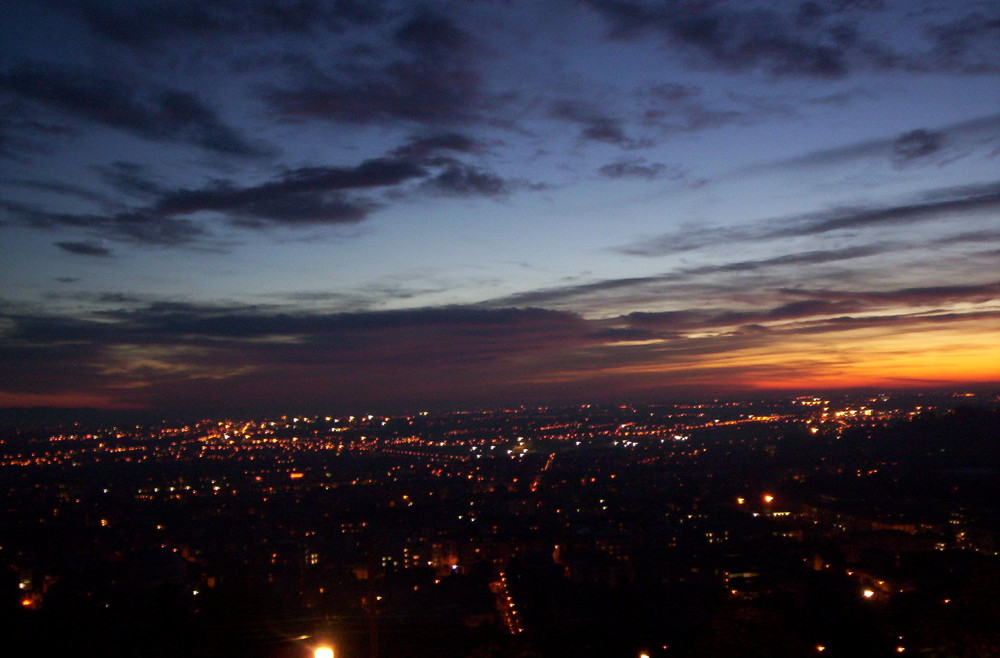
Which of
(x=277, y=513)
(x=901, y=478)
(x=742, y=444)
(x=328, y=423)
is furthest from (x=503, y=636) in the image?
(x=328, y=423)

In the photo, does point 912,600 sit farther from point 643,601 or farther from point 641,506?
point 641,506

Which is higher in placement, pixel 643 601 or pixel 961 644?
pixel 961 644

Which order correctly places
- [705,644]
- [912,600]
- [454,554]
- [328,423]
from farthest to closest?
[328,423], [454,554], [912,600], [705,644]

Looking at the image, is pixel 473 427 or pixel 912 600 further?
pixel 473 427

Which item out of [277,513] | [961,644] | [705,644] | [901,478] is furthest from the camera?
[901,478]

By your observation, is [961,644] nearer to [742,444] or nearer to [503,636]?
[503,636]

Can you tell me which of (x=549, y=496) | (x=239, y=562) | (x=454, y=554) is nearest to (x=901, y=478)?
(x=549, y=496)
